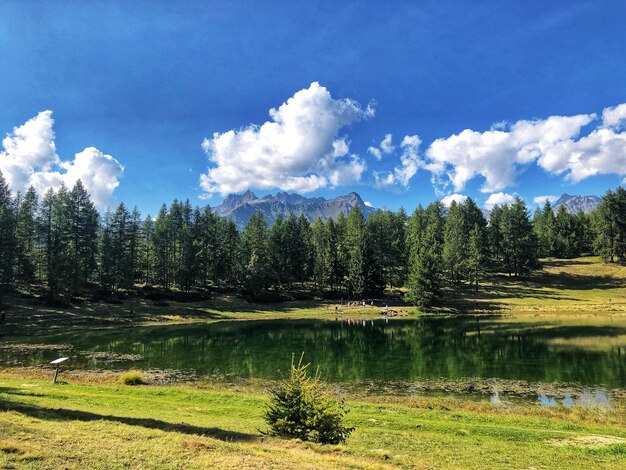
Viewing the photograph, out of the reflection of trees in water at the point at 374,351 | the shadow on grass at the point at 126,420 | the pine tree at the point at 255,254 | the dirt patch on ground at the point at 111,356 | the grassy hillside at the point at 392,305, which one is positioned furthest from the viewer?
the pine tree at the point at 255,254

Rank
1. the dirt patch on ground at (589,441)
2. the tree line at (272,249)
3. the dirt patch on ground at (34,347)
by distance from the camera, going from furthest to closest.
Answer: the tree line at (272,249) < the dirt patch on ground at (34,347) < the dirt patch on ground at (589,441)

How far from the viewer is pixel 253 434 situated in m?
15.4

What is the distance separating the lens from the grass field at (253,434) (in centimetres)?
1096

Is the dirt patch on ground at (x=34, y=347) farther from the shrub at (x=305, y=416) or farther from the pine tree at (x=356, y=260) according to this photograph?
the pine tree at (x=356, y=260)

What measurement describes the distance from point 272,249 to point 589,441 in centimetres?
9794

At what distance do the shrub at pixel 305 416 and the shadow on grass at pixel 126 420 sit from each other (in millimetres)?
1200

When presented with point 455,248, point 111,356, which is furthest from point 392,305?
point 111,356

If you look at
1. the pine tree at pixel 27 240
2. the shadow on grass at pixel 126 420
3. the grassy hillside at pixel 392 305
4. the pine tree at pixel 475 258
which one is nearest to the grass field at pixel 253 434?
the shadow on grass at pixel 126 420

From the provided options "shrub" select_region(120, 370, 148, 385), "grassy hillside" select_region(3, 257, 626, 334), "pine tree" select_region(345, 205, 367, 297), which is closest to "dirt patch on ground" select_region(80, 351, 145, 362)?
"shrub" select_region(120, 370, 148, 385)

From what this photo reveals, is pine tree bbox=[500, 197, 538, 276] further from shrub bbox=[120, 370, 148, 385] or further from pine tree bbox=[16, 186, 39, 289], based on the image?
pine tree bbox=[16, 186, 39, 289]

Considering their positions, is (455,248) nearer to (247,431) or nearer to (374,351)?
(374,351)

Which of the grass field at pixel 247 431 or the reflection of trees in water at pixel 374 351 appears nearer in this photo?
the grass field at pixel 247 431

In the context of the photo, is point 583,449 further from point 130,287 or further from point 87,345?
point 130,287

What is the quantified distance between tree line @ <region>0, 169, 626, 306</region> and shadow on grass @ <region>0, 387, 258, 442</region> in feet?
218
